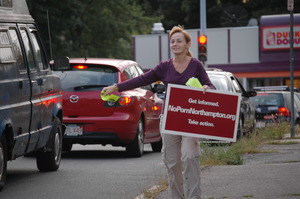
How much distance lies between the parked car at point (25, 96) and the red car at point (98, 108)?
1.54 meters

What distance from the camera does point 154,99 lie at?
51.0 feet

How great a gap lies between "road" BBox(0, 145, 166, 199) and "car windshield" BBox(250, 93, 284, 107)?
29.7 feet

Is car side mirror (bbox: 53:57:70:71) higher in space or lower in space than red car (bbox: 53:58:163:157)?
higher

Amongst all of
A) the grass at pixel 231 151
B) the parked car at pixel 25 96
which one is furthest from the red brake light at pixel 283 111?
the parked car at pixel 25 96

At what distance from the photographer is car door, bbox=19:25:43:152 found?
34.0ft

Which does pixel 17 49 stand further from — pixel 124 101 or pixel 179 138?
pixel 124 101

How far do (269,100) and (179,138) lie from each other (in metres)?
16.2

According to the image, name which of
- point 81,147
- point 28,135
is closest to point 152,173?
point 28,135

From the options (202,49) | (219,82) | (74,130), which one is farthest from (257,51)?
(74,130)

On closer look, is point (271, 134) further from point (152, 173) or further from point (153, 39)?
point (153, 39)

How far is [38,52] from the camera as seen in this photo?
11.4m

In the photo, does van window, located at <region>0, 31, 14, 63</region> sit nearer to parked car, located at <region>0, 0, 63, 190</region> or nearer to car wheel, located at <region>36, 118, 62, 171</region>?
parked car, located at <region>0, 0, 63, 190</region>

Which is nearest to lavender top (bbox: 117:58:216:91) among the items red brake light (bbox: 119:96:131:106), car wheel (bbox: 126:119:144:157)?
red brake light (bbox: 119:96:131:106)

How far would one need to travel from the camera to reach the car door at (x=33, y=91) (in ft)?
34.0
